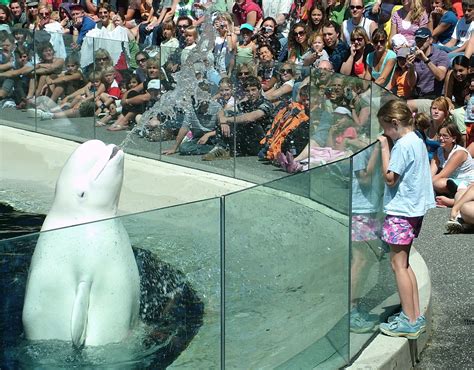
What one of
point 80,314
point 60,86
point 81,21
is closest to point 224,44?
point 60,86

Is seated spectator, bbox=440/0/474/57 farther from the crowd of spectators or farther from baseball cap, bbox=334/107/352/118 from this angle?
baseball cap, bbox=334/107/352/118

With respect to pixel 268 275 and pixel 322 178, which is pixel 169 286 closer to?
pixel 268 275

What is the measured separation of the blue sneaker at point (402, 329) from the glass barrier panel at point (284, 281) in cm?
49

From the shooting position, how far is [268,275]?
5836mm

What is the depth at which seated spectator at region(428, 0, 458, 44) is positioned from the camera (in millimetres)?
12560

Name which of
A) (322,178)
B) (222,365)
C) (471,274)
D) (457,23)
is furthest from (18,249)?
(457,23)

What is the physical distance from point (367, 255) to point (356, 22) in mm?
6613

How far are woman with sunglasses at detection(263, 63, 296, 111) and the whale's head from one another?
405 centimetres

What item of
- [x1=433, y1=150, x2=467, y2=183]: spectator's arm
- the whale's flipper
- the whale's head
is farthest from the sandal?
the whale's flipper

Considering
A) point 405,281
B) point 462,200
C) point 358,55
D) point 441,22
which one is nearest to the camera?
point 405,281

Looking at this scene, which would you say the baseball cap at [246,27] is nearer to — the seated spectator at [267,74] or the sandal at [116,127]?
the sandal at [116,127]

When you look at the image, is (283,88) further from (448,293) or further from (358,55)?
(448,293)

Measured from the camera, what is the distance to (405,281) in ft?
22.5

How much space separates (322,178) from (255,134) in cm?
495
